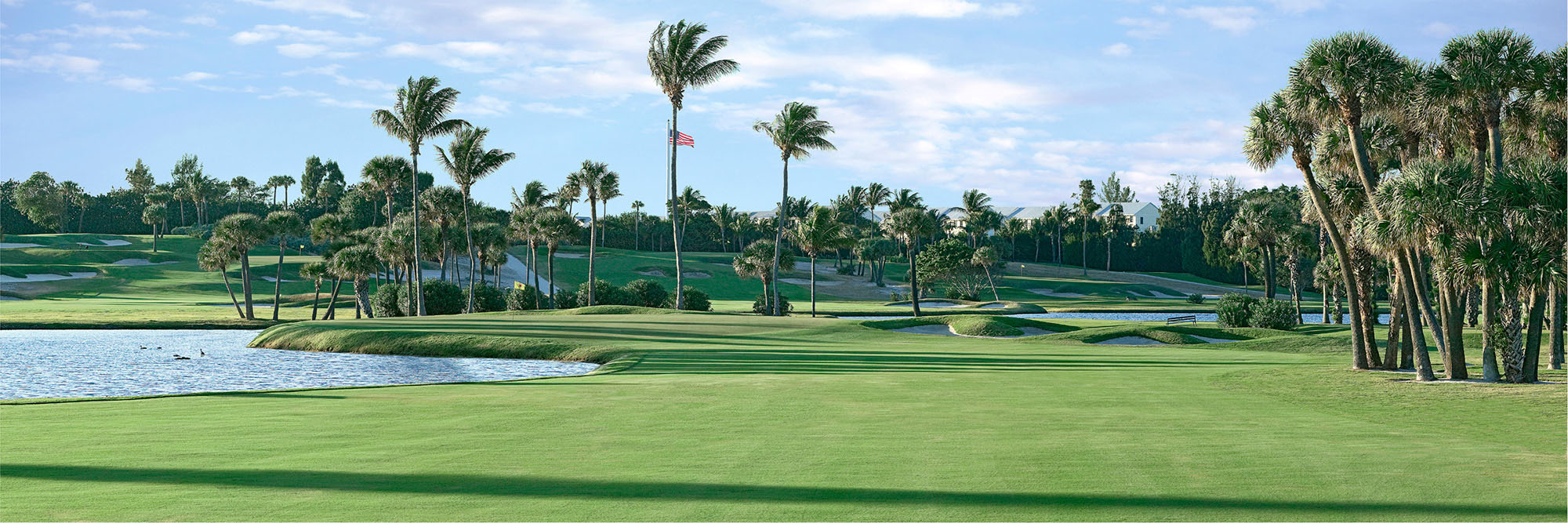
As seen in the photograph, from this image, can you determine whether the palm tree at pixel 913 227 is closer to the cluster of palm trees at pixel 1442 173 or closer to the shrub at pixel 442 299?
the shrub at pixel 442 299

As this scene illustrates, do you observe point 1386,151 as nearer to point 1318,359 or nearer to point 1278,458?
point 1318,359

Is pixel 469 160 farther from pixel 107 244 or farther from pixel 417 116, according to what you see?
pixel 107 244

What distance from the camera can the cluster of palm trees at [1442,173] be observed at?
2078 cm

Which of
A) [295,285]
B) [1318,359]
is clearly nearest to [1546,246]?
[1318,359]

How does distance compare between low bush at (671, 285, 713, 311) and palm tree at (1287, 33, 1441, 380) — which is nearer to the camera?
palm tree at (1287, 33, 1441, 380)

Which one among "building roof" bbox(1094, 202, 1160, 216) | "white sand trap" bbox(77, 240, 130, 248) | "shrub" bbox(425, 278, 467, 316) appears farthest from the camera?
"building roof" bbox(1094, 202, 1160, 216)

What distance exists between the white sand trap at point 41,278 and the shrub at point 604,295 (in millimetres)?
52192

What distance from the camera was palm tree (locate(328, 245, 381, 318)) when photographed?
6128cm

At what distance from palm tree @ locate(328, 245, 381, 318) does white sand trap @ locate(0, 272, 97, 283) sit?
39.6 m

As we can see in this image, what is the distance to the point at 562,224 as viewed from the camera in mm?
65750

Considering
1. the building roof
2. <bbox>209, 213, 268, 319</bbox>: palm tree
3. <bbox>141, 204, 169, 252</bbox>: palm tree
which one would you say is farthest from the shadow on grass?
the building roof

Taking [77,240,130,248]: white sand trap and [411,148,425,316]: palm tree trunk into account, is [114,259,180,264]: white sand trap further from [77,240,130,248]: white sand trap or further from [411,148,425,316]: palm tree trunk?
[411,148,425,316]: palm tree trunk

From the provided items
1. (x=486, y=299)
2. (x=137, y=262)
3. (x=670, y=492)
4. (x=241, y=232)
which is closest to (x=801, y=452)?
(x=670, y=492)

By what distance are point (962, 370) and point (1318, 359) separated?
13758 millimetres
